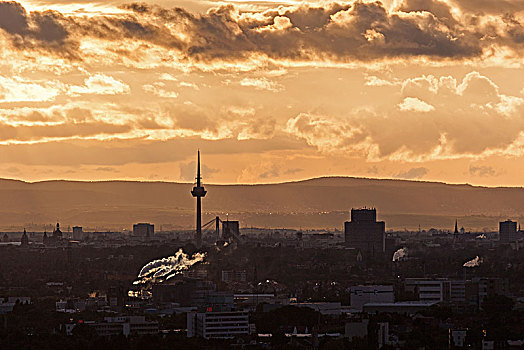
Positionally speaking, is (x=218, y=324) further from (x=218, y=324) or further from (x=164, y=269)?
(x=164, y=269)

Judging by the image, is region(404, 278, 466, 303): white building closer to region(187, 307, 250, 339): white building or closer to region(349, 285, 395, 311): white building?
region(349, 285, 395, 311): white building

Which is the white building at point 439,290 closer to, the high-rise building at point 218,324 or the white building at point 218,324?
the high-rise building at point 218,324

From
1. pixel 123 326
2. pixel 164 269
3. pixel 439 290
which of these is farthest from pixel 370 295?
pixel 164 269

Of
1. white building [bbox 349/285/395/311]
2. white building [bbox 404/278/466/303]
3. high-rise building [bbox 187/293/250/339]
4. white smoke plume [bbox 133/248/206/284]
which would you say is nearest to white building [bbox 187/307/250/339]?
high-rise building [bbox 187/293/250/339]

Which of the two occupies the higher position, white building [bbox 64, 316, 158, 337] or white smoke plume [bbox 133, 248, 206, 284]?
white smoke plume [bbox 133, 248, 206, 284]

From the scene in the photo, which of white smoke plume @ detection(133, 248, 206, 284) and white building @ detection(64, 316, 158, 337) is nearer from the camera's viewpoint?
white building @ detection(64, 316, 158, 337)

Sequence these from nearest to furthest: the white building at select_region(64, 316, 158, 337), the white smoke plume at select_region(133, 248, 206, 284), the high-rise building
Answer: the high-rise building
the white building at select_region(64, 316, 158, 337)
the white smoke plume at select_region(133, 248, 206, 284)
